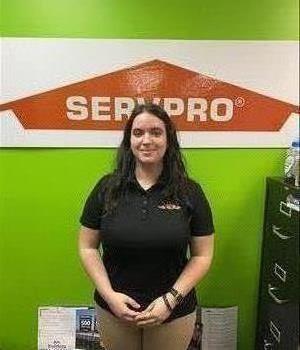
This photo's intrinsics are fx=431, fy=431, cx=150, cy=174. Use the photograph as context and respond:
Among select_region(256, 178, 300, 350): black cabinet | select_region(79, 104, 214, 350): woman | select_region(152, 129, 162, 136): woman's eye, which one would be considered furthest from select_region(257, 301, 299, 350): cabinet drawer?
select_region(152, 129, 162, 136): woman's eye

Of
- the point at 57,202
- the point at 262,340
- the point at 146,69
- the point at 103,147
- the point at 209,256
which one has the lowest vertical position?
the point at 262,340

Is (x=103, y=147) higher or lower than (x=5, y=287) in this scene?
higher

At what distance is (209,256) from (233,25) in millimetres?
1043

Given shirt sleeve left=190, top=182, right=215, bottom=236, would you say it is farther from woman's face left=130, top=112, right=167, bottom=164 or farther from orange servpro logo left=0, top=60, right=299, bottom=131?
A: orange servpro logo left=0, top=60, right=299, bottom=131

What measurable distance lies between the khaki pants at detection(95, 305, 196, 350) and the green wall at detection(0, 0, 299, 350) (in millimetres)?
545

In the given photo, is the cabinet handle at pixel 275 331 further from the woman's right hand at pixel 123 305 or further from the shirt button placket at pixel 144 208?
the shirt button placket at pixel 144 208

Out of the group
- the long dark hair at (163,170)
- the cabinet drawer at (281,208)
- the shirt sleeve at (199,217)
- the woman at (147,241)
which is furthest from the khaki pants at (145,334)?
the cabinet drawer at (281,208)

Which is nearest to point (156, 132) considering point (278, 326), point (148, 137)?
point (148, 137)

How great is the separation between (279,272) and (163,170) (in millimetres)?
690

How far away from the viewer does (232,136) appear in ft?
6.61

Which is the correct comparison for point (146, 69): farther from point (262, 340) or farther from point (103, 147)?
point (262, 340)

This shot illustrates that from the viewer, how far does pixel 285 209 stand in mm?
1784

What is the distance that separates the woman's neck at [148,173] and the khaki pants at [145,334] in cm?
51

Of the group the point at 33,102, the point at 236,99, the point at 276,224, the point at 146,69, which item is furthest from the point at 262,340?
the point at 33,102
